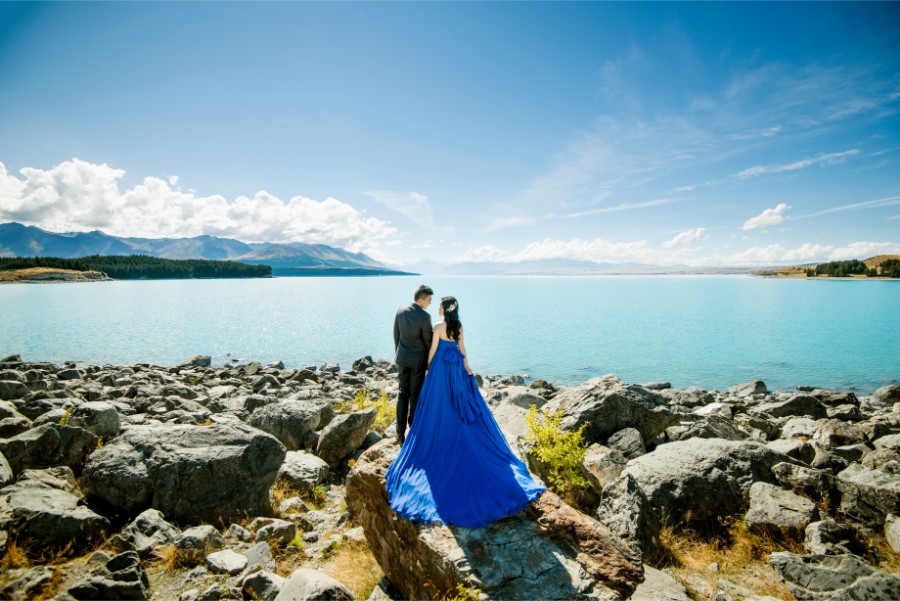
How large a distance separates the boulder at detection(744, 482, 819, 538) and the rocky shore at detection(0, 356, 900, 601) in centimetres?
3

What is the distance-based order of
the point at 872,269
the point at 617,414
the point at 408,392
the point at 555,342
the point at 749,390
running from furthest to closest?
the point at 872,269, the point at 555,342, the point at 749,390, the point at 617,414, the point at 408,392

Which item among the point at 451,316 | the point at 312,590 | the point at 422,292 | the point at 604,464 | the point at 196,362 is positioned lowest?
the point at 196,362

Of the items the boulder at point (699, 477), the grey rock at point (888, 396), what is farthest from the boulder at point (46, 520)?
the grey rock at point (888, 396)

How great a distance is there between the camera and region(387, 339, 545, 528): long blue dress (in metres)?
6.28

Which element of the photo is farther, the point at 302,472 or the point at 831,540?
the point at 302,472

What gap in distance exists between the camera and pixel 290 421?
13219mm

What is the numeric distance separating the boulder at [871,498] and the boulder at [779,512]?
104cm

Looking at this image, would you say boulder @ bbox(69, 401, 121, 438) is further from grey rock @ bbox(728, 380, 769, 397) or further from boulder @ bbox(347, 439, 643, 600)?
grey rock @ bbox(728, 380, 769, 397)

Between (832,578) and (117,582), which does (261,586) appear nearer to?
(117,582)

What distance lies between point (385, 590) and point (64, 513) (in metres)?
5.80

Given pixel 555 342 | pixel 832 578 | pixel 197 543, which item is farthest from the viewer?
pixel 555 342

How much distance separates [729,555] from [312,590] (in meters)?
7.57

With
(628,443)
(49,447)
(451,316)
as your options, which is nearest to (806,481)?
(628,443)

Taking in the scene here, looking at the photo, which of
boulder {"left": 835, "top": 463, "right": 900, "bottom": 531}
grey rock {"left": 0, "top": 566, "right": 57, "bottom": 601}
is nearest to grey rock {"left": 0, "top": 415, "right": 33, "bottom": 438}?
grey rock {"left": 0, "top": 566, "right": 57, "bottom": 601}
